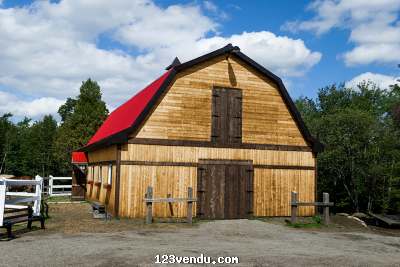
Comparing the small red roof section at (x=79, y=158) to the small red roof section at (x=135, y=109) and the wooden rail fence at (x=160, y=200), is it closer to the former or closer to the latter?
the small red roof section at (x=135, y=109)

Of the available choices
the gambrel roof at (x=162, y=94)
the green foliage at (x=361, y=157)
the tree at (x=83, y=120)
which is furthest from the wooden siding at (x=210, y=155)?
the tree at (x=83, y=120)

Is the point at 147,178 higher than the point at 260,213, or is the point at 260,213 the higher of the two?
the point at 147,178

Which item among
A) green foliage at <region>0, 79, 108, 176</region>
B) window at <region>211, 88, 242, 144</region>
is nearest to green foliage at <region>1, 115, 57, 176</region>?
green foliage at <region>0, 79, 108, 176</region>

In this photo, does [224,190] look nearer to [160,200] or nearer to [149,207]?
[160,200]

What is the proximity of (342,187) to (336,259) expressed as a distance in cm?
2174

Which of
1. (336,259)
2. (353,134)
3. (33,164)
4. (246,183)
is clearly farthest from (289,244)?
(33,164)

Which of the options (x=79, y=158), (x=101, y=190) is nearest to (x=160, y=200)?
(x=101, y=190)

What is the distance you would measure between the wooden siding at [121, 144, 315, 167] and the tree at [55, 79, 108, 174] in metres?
29.5

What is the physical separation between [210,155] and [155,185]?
8.88 ft

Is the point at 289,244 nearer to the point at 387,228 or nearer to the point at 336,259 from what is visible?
the point at 336,259

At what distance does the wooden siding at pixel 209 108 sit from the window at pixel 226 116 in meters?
0.22

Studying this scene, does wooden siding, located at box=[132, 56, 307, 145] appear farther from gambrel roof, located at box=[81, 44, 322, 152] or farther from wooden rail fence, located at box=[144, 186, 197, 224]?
wooden rail fence, located at box=[144, 186, 197, 224]

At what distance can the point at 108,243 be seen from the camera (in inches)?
409

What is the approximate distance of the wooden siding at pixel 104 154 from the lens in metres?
16.9
